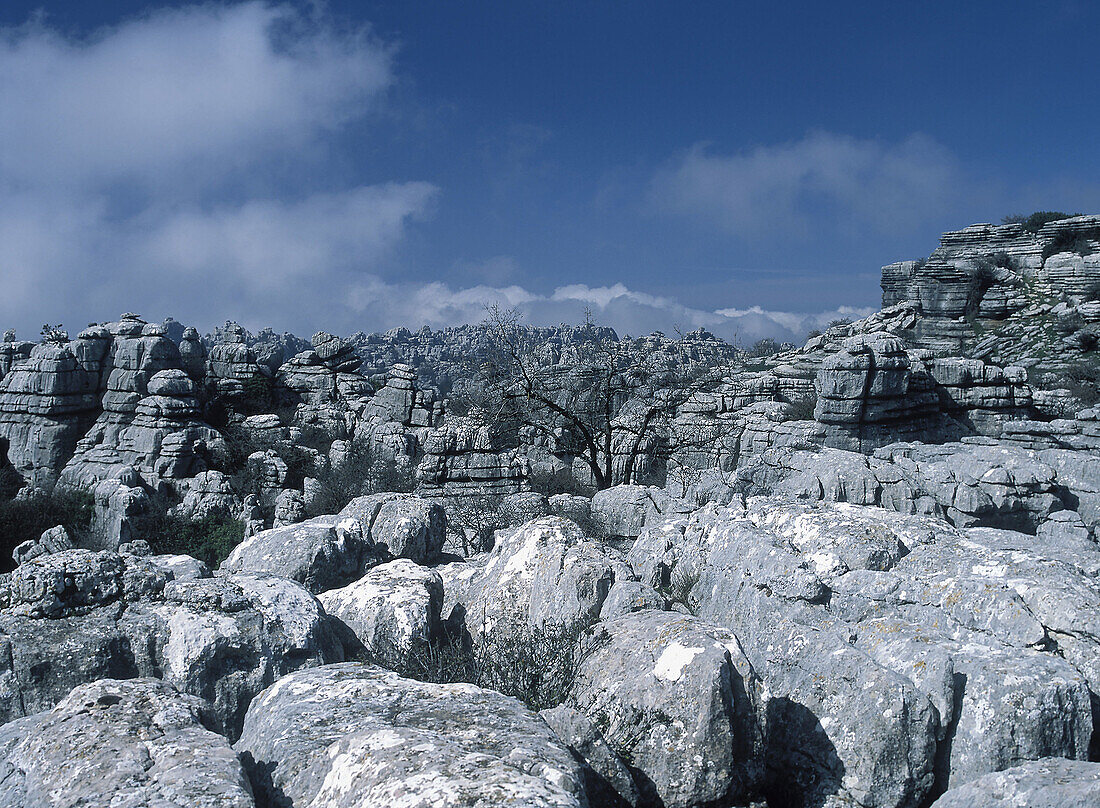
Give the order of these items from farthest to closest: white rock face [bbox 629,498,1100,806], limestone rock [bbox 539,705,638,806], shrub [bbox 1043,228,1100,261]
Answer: shrub [bbox 1043,228,1100,261], white rock face [bbox 629,498,1100,806], limestone rock [bbox 539,705,638,806]

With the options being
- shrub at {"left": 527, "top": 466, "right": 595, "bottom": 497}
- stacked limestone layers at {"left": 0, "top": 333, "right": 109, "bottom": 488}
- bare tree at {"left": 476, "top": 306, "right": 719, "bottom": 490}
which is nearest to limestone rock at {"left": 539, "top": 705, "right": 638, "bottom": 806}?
bare tree at {"left": 476, "top": 306, "right": 719, "bottom": 490}

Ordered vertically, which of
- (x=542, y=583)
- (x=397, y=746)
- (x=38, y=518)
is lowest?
(x=38, y=518)

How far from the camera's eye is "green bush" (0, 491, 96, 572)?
16.2m

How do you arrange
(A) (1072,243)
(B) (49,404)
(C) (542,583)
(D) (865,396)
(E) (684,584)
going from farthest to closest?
(A) (1072,243) → (B) (49,404) → (D) (865,396) → (E) (684,584) → (C) (542,583)

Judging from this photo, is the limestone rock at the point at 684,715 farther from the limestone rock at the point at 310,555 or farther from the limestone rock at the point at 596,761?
the limestone rock at the point at 310,555

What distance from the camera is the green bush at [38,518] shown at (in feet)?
53.3

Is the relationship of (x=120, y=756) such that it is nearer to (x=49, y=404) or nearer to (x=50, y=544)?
(x=50, y=544)

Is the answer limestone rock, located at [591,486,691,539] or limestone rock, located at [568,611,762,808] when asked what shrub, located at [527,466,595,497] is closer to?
limestone rock, located at [591,486,691,539]

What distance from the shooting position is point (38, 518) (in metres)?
17.0

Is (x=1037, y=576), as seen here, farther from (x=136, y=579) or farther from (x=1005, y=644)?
(x=136, y=579)

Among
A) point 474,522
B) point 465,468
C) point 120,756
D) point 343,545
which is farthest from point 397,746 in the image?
point 465,468

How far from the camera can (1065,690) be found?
3.21 meters

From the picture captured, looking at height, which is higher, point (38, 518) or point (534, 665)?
point (534, 665)

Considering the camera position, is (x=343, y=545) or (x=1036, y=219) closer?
(x=343, y=545)
